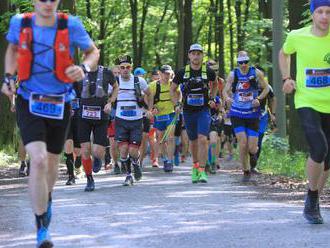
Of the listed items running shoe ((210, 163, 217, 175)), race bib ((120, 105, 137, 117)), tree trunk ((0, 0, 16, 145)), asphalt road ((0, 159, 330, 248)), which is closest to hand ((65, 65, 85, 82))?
asphalt road ((0, 159, 330, 248))

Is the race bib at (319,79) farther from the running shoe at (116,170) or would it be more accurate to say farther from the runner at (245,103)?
the running shoe at (116,170)

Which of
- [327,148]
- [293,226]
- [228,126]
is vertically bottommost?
[228,126]

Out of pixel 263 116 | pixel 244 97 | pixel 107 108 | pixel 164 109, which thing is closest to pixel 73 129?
pixel 107 108

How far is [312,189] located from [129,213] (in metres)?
2.12

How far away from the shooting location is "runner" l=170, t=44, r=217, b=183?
40.7ft

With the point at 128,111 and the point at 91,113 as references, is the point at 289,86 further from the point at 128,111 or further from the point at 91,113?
the point at 128,111

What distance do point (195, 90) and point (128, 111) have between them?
1.27m

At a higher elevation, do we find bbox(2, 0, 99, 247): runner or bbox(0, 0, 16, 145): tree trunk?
bbox(2, 0, 99, 247): runner

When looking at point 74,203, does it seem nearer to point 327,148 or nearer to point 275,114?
point 327,148

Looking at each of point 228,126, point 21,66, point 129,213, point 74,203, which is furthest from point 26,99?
point 228,126

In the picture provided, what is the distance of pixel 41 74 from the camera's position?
6.07 metres

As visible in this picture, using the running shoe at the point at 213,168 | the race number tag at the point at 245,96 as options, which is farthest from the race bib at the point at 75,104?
the running shoe at the point at 213,168

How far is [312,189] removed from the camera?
748 centimetres

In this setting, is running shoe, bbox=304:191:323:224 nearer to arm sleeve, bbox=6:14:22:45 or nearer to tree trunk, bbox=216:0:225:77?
arm sleeve, bbox=6:14:22:45
